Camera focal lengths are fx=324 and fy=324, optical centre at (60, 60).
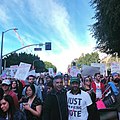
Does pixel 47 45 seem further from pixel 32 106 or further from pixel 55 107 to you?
pixel 55 107

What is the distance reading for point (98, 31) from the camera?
19.8 meters

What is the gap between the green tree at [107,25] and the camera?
16266mm

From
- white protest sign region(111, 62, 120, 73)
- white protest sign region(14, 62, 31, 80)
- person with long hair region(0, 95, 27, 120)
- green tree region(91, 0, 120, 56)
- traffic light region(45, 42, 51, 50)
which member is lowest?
person with long hair region(0, 95, 27, 120)

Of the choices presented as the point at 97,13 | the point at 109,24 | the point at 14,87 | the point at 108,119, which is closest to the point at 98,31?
the point at 97,13

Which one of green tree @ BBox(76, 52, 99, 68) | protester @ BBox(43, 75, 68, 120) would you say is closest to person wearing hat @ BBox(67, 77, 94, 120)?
protester @ BBox(43, 75, 68, 120)

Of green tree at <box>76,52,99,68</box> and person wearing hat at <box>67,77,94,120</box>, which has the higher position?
green tree at <box>76,52,99,68</box>

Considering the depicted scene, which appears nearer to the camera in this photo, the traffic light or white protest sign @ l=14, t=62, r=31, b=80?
white protest sign @ l=14, t=62, r=31, b=80

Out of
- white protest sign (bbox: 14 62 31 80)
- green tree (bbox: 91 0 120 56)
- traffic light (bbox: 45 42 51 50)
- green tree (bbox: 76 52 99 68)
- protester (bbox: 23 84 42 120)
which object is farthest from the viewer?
green tree (bbox: 76 52 99 68)

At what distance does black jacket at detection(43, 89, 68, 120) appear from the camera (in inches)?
185

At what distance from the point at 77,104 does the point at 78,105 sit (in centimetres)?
2

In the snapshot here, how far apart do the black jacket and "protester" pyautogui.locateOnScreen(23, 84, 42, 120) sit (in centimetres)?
51

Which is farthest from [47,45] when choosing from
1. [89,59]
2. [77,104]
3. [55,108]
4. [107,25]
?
[89,59]

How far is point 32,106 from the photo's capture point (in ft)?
17.4

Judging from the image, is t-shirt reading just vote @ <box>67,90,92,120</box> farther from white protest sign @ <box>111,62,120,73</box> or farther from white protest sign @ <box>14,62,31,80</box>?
white protest sign @ <box>111,62,120,73</box>
